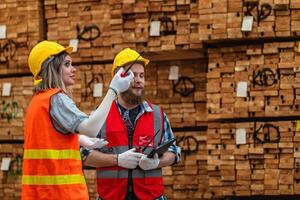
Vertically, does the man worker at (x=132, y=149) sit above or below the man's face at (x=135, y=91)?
below

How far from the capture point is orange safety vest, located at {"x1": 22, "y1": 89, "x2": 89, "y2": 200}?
4.06 m

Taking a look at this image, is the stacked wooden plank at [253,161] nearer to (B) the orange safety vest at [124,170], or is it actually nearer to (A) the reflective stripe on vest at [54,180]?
(B) the orange safety vest at [124,170]

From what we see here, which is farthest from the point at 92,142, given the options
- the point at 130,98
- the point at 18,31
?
the point at 18,31

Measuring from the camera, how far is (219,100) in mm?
6961

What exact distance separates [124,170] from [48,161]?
0.99 meters

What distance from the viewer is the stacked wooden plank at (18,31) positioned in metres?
7.95

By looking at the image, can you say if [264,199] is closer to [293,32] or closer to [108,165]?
[293,32]

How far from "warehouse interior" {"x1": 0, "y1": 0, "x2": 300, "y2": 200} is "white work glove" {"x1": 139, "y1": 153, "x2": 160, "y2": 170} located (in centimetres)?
212

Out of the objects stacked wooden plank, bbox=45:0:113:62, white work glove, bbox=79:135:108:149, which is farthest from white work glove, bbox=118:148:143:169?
stacked wooden plank, bbox=45:0:113:62

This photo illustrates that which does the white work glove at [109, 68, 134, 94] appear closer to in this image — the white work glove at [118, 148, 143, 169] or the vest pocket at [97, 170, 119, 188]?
the white work glove at [118, 148, 143, 169]

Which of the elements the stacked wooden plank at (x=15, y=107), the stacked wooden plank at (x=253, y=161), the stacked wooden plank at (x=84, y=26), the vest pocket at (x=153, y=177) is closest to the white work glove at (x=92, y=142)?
the vest pocket at (x=153, y=177)

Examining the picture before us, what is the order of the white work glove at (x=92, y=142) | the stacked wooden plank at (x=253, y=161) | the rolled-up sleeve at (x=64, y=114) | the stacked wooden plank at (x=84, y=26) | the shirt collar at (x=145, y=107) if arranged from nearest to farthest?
the rolled-up sleeve at (x=64, y=114) < the white work glove at (x=92, y=142) < the shirt collar at (x=145, y=107) < the stacked wooden plank at (x=253, y=161) < the stacked wooden plank at (x=84, y=26)

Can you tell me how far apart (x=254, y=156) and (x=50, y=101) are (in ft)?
10.5

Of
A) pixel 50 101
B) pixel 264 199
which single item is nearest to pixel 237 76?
pixel 264 199
